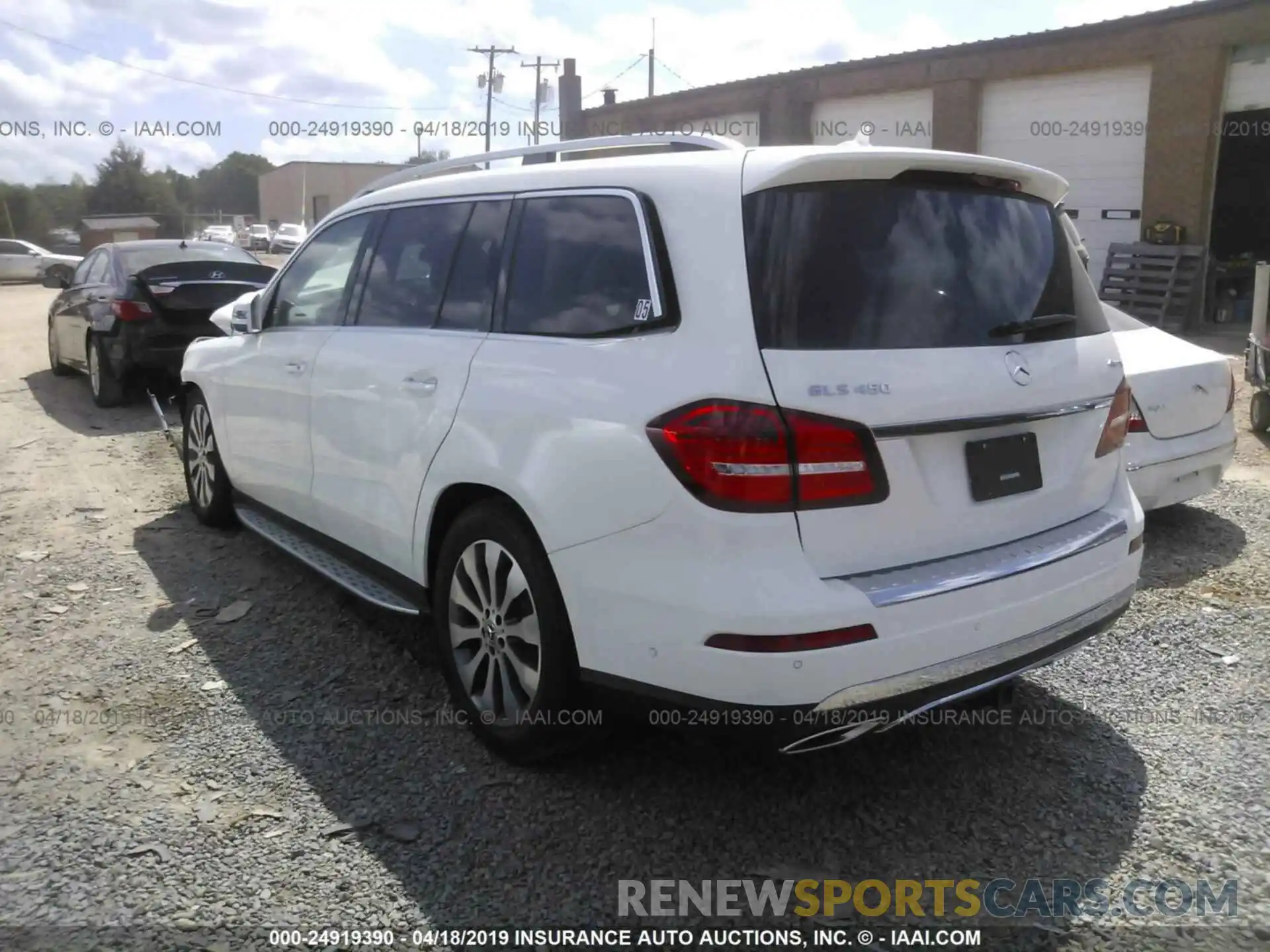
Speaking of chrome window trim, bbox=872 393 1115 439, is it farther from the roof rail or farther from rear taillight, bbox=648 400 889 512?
the roof rail

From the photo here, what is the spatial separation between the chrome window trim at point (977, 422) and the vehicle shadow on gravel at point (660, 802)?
876mm

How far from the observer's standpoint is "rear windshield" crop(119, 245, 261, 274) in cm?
992

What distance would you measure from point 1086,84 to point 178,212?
6112 centimetres

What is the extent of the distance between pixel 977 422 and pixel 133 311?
8648 millimetres

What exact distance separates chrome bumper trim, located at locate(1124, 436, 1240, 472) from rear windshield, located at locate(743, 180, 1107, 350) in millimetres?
2386

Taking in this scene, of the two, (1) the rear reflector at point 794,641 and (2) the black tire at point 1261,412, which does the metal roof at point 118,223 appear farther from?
(1) the rear reflector at point 794,641

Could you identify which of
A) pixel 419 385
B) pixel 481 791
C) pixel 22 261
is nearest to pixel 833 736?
pixel 481 791

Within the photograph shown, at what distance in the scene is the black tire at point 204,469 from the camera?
19.1ft

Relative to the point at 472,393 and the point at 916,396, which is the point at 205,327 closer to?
the point at 472,393

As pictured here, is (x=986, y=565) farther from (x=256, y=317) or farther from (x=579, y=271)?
(x=256, y=317)

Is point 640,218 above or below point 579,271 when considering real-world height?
above

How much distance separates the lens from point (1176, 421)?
18.0ft

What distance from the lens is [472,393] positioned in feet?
11.2

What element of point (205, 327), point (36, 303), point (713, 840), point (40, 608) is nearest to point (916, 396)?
point (713, 840)
